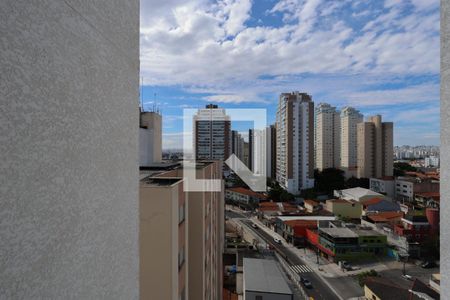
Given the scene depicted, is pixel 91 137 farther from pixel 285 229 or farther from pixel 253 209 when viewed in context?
pixel 253 209

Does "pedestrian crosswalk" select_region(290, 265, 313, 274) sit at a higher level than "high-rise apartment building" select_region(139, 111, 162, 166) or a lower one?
lower

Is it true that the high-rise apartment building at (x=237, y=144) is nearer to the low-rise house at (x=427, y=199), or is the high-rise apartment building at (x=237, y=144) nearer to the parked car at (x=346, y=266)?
the parked car at (x=346, y=266)

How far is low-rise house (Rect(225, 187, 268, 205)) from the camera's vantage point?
74.7ft

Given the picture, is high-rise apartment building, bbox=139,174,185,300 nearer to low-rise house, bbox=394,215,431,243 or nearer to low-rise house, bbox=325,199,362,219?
low-rise house, bbox=394,215,431,243

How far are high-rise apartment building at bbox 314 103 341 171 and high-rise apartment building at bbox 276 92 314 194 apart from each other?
565 cm

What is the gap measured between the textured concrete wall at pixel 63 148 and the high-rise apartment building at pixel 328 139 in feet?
100

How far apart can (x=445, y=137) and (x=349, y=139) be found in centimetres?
3029

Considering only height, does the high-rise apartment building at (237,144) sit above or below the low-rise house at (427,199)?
above

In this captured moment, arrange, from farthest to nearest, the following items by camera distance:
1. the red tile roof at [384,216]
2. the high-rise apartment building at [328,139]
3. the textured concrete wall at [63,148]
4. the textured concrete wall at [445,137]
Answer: the high-rise apartment building at [328,139]
the red tile roof at [384,216]
the textured concrete wall at [445,137]
the textured concrete wall at [63,148]

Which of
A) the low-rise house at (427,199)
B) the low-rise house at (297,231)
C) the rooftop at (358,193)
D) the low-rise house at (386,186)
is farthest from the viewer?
the low-rise house at (386,186)

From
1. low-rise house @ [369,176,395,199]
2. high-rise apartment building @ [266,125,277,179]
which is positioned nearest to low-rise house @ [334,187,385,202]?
low-rise house @ [369,176,395,199]

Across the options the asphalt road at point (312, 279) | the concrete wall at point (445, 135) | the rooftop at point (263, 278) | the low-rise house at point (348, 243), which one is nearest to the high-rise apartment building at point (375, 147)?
the low-rise house at point (348, 243)

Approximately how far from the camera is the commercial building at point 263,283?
18.4 ft

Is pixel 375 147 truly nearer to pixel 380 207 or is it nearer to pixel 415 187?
pixel 415 187
